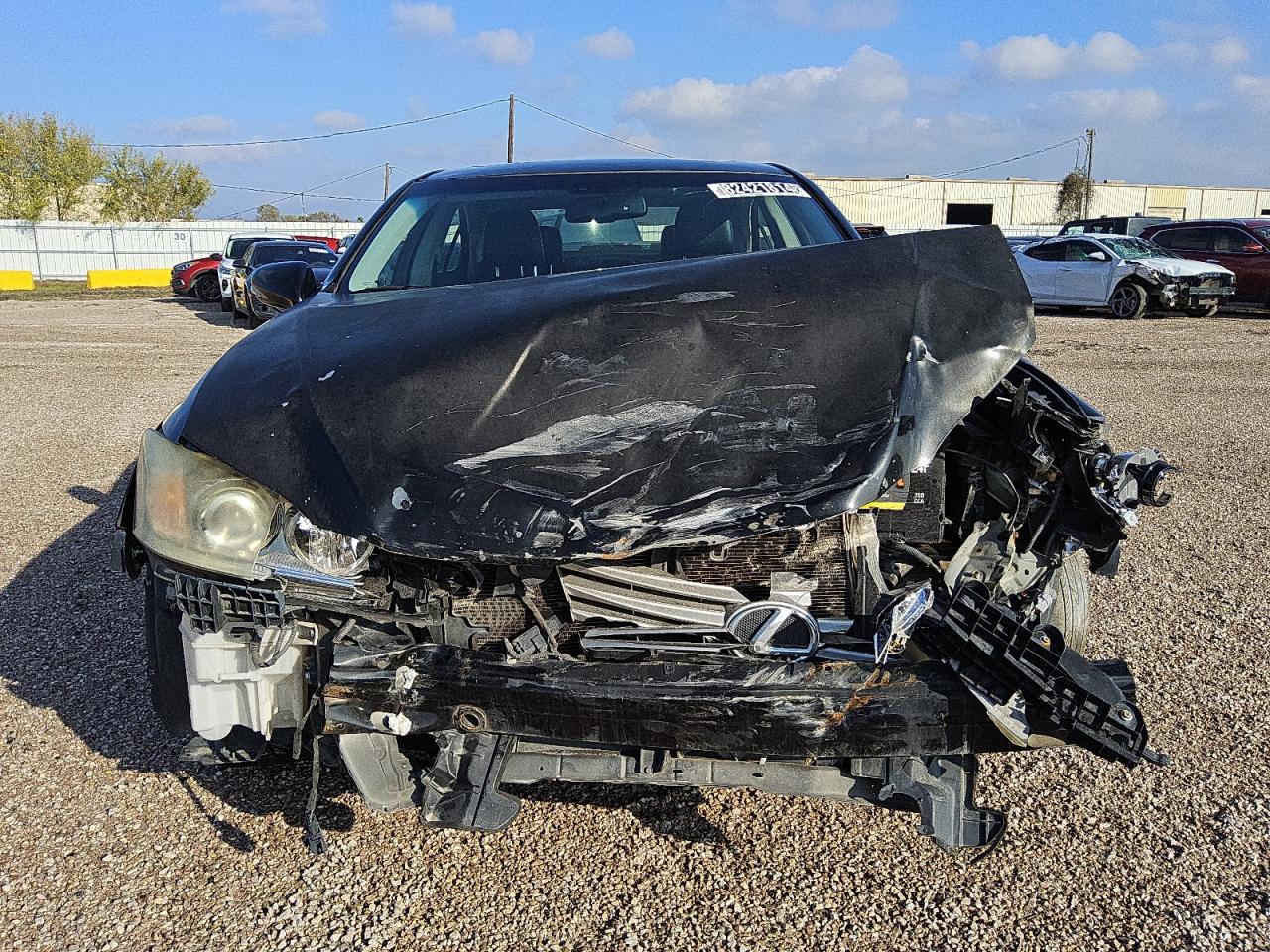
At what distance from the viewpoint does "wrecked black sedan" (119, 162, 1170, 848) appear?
2189mm

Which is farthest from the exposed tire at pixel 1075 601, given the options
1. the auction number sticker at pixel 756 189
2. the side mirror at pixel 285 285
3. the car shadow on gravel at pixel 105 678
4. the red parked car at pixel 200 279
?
the red parked car at pixel 200 279

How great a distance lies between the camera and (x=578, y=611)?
2404 millimetres

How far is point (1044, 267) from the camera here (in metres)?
18.6

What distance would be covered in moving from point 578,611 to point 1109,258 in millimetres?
17689

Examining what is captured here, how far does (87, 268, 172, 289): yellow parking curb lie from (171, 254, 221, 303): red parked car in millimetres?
9508

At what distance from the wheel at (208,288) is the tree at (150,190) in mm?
32310

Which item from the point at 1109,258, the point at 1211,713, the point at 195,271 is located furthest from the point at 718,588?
the point at 195,271

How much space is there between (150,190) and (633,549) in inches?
2326

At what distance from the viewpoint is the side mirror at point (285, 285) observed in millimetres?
4012

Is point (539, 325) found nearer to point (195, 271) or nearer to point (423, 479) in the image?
point (423, 479)

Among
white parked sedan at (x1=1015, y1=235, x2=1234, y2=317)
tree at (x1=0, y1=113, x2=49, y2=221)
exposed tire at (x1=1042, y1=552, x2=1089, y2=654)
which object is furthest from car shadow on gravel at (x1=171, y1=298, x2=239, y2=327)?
tree at (x1=0, y1=113, x2=49, y2=221)

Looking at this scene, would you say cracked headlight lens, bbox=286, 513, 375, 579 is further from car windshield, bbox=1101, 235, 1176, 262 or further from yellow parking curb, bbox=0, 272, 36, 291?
yellow parking curb, bbox=0, 272, 36, 291

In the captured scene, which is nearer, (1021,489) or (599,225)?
(1021,489)

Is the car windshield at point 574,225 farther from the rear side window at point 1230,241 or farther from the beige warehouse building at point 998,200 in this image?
the beige warehouse building at point 998,200
